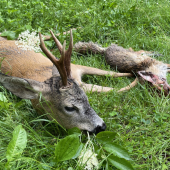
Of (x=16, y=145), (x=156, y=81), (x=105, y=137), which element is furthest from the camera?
(x=156, y=81)

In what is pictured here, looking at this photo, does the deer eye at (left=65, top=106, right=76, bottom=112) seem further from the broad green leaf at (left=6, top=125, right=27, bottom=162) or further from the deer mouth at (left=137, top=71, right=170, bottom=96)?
the deer mouth at (left=137, top=71, right=170, bottom=96)

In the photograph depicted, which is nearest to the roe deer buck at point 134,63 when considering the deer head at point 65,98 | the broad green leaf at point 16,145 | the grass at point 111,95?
the grass at point 111,95

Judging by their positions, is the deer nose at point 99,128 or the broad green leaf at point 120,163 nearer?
the broad green leaf at point 120,163

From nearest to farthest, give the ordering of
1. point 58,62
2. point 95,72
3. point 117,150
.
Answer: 1. point 117,150
2. point 58,62
3. point 95,72

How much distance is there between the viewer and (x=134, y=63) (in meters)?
4.11

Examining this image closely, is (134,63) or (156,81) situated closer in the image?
(156,81)

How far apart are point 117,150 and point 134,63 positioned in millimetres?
2176

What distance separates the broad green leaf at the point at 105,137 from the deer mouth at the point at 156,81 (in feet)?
4.40

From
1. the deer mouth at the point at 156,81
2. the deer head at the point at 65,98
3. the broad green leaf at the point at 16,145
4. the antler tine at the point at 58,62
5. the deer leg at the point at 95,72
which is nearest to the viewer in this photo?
the broad green leaf at the point at 16,145

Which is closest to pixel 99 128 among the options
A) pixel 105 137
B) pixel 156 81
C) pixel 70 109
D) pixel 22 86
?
pixel 105 137

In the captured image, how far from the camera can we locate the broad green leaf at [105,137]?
2.35 meters

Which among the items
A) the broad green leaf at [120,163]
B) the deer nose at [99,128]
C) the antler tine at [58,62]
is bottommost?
the deer nose at [99,128]

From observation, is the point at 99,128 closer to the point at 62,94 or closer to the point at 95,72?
the point at 62,94

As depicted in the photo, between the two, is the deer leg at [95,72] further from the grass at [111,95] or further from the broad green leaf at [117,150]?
the broad green leaf at [117,150]
